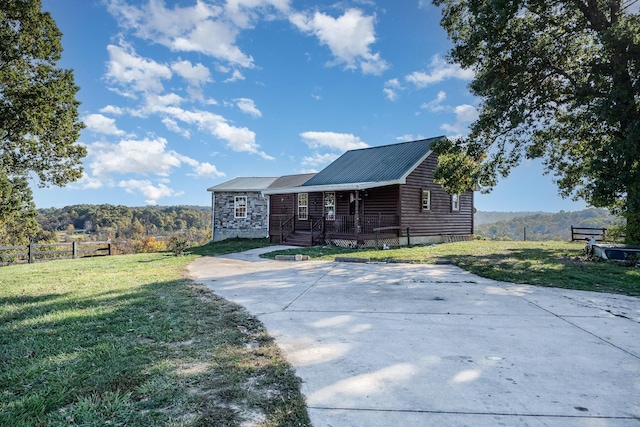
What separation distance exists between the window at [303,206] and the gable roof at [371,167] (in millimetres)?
910

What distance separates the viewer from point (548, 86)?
13336 mm

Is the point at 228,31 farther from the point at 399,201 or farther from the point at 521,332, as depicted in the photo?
the point at 521,332

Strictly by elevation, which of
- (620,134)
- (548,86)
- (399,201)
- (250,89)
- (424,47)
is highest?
(424,47)

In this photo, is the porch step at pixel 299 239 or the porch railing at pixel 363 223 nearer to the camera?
the porch railing at pixel 363 223

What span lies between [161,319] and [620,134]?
16393mm

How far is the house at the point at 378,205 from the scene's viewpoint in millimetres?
15828

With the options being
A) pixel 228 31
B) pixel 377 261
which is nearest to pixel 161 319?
pixel 377 261

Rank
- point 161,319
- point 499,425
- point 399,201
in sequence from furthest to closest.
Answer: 1. point 399,201
2. point 161,319
3. point 499,425

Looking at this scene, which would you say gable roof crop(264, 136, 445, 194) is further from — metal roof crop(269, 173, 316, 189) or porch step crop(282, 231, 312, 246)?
metal roof crop(269, 173, 316, 189)

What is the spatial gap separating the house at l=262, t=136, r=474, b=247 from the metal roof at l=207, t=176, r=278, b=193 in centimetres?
360

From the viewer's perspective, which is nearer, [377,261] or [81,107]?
[377,261]

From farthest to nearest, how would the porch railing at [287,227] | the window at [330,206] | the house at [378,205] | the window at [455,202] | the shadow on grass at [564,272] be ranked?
the window at [455,202] → the window at [330,206] → the porch railing at [287,227] → the house at [378,205] → the shadow on grass at [564,272]


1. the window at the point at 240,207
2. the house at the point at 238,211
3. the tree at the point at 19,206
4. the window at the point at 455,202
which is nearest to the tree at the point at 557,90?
the window at the point at 455,202

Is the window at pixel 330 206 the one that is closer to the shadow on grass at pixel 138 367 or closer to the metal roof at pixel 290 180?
the metal roof at pixel 290 180
